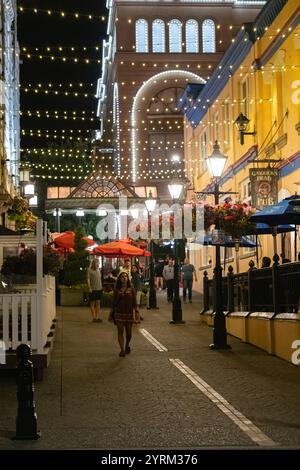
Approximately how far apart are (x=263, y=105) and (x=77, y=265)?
9990mm

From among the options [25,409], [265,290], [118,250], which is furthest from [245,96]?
[25,409]

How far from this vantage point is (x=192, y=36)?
5188 centimetres

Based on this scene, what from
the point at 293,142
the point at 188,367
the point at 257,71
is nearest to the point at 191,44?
the point at 257,71

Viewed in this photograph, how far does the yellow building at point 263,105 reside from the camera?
73.5 ft

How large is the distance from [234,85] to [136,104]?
21.6 m

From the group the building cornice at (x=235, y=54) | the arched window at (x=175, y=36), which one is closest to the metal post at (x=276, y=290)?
the building cornice at (x=235, y=54)

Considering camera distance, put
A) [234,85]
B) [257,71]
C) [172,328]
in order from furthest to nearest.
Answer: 1. [234,85]
2. [257,71]
3. [172,328]

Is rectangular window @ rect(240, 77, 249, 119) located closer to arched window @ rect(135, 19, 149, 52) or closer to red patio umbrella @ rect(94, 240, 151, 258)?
red patio umbrella @ rect(94, 240, 151, 258)

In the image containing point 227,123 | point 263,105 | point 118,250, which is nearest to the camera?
point 263,105

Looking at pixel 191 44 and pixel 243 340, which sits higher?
pixel 191 44

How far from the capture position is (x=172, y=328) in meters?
20.1

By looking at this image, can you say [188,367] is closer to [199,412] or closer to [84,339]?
[199,412]

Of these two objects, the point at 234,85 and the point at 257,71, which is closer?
the point at 257,71

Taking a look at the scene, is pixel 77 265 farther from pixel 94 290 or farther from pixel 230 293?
pixel 230 293
